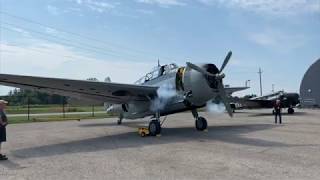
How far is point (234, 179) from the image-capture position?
7.61 m

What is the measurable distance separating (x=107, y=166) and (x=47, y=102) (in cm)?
9262

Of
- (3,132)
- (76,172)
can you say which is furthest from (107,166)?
(3,132)

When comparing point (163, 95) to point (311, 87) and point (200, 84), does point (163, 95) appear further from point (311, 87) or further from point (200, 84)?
point (311, 87)

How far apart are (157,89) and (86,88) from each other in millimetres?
3165

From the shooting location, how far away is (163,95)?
56.6ft

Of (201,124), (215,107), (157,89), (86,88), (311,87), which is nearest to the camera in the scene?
(86,88)

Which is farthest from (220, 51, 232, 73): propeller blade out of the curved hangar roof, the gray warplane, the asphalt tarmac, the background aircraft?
the curved hangar roof

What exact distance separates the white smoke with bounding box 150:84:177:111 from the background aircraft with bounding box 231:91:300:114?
66.6ft

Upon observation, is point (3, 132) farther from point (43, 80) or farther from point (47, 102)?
point (47, 102)

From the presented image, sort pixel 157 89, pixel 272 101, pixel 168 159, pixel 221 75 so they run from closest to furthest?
1. pixel 168 159
2. pixel 221 75
3. pixel 157 89
4. pixel 272 101

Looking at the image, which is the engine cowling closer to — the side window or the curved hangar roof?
the side window

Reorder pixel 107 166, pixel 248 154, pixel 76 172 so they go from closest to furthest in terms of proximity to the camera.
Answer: pixel 76 172
pixel 107 166
pixel 248 154

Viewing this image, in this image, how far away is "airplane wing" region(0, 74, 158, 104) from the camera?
555 inches

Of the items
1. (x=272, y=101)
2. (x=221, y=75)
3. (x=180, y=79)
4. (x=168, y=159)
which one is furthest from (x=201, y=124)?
(x=272, y=101)
